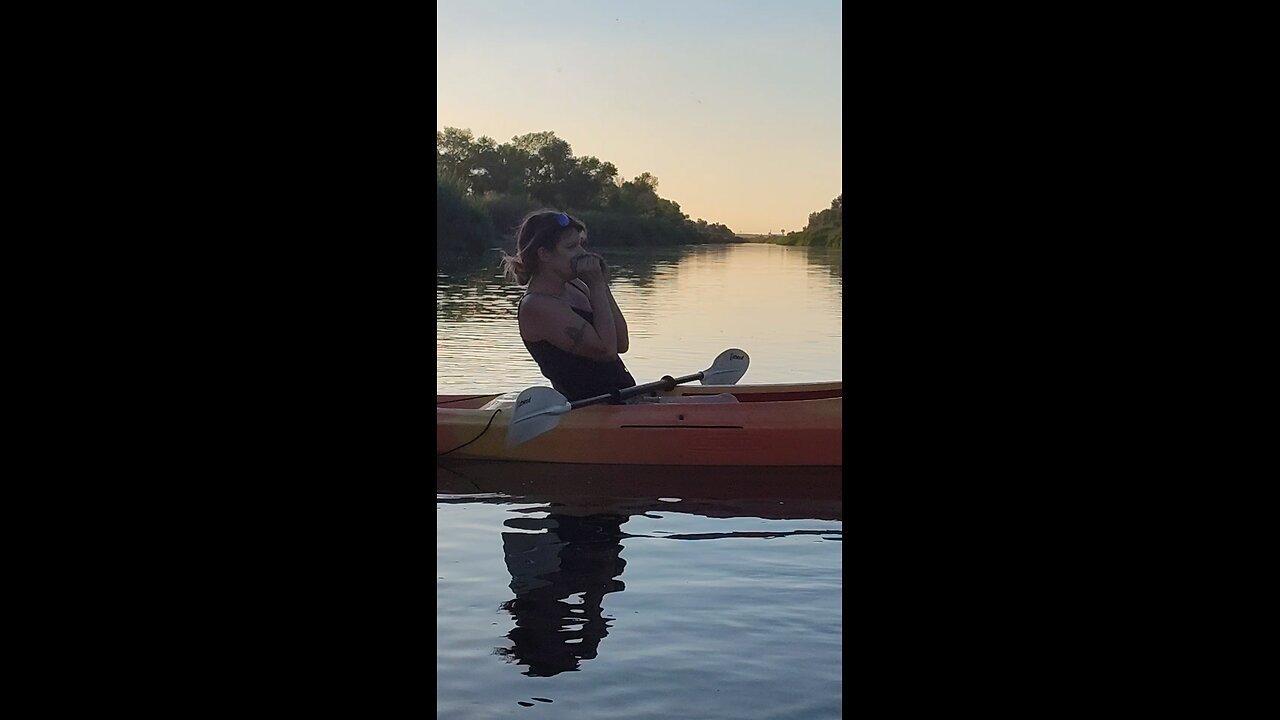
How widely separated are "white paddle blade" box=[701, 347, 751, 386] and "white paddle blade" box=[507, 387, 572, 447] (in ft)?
2.99

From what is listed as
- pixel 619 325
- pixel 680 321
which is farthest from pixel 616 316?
pixel 680 321

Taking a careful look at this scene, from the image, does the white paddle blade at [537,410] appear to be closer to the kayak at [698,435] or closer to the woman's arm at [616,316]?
the kayak at [698,435]

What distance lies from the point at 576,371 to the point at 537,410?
213 mm

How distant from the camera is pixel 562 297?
475cm

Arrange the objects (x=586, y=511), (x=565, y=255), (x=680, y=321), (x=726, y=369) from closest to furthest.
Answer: (x=586, y=511) → (x=565, y=255) → (x=726, y=369) → (x=680, y=321)

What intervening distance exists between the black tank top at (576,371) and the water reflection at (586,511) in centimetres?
28

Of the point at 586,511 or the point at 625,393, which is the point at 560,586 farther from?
the point at 625,393

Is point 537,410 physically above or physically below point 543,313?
below

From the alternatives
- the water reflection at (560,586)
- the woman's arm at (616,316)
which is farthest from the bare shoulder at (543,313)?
the water reflection at (560,586)

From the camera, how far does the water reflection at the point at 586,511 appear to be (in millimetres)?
3045

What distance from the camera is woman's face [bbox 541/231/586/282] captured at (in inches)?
185
